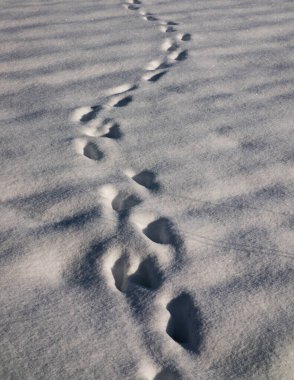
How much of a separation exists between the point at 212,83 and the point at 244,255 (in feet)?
4.00

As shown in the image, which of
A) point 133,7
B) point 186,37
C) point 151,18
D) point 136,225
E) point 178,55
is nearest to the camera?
point 136,225

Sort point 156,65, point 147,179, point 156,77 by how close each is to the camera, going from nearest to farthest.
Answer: point 147,179 → point 156,77 → point 156,65

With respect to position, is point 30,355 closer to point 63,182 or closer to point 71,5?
point 63,182

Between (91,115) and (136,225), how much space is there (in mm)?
795

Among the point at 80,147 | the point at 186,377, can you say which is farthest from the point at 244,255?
the point at 80,147

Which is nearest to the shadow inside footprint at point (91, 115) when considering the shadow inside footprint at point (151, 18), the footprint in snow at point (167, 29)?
the footprint in snow at point (167, 29)

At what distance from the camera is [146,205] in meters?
1.87

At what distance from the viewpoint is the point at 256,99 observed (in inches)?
102

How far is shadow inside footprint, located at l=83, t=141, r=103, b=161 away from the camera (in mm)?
2148

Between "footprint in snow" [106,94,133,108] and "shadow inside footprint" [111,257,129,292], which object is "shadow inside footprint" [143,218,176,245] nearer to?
"shadow inside footprint" [111,257,129,292]

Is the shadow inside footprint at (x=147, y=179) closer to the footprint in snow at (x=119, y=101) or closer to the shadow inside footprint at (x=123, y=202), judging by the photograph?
the shadow inside footprint at (x=123, y=202)

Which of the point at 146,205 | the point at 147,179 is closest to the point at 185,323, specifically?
the point at 146,205

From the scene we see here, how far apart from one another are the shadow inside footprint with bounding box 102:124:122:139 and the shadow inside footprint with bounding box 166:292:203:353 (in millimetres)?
898

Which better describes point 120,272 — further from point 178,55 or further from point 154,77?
point 178,55
